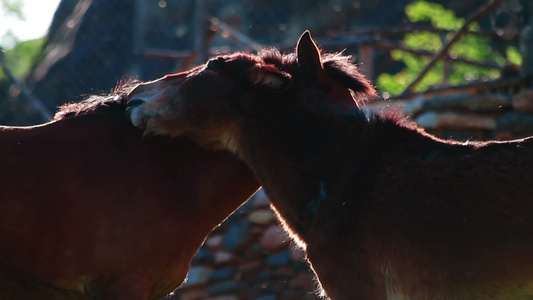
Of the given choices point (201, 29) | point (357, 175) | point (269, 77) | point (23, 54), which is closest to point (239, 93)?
point (269, 77)

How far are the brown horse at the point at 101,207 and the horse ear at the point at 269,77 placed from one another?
472mm

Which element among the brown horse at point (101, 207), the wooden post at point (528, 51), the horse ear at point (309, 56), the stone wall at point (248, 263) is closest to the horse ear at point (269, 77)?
the horse ear at point (309, 56)

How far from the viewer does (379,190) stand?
357cm

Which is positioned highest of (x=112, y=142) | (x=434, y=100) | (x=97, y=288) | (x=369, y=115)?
(x=434, y=100)

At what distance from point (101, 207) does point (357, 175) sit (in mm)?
1250

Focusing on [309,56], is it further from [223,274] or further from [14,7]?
[14,7]

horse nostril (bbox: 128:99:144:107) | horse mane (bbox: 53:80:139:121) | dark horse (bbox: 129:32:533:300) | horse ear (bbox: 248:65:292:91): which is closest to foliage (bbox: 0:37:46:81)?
horse mane (bbox: 53:80:139:121)

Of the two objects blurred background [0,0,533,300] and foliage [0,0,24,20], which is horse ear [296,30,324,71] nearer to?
blurred background [0,0,533,300]

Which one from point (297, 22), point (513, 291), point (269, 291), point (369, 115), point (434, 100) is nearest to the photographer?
point (513, 291)

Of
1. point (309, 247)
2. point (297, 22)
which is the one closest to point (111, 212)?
point (309, 247)

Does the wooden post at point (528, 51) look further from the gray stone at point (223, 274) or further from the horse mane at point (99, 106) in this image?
the horse mane at point (99, 106)

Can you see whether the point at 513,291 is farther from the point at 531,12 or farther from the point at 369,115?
the point at 531,12

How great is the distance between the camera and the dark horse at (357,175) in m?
3.27

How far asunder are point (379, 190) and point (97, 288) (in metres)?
1.42
